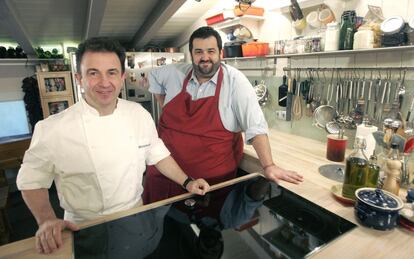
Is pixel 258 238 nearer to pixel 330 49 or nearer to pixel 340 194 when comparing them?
pixel 340 194

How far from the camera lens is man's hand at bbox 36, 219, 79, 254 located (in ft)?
2.15

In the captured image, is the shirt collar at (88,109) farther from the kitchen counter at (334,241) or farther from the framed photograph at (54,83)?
the framed photograph at (54,83)

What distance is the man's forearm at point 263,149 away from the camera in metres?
1.23

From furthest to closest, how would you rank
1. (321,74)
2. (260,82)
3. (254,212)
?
(260,82), (321,74), (254,212)

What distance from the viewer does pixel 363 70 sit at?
148 cm

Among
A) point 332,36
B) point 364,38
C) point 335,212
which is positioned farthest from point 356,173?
point 332,36

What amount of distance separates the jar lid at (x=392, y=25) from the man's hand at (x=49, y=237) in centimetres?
155

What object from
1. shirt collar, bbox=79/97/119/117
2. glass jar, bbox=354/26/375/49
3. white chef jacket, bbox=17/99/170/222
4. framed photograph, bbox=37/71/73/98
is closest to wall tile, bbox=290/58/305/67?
glass jar, bbox=354/26/375/49

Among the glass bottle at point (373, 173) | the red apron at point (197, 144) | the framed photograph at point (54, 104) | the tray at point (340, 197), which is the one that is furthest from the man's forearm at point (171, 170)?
the framed photograph at point (54, 104)

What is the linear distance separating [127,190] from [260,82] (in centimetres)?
157

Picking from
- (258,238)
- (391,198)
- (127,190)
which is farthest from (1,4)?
(391,198)

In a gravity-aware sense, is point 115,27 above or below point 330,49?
above

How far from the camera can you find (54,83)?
3.72 meters

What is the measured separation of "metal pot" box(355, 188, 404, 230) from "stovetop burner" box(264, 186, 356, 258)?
0.15 feet
